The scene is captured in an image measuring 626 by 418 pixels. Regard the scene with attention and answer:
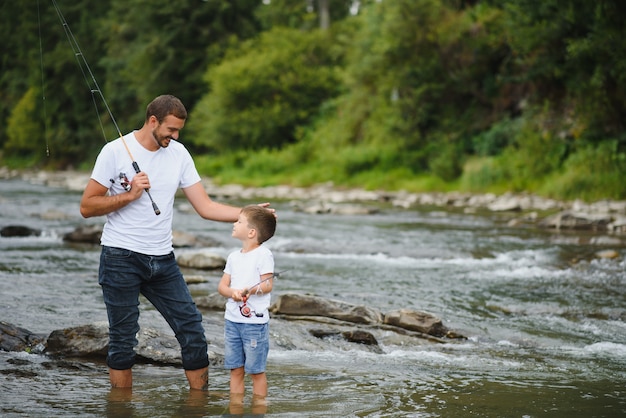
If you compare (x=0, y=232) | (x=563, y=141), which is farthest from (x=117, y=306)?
(x=563, y=141)

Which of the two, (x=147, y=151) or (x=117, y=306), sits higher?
(x=147, y=151)

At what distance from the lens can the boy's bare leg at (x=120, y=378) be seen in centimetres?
562

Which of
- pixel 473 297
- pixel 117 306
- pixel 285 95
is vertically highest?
pixel 285 95

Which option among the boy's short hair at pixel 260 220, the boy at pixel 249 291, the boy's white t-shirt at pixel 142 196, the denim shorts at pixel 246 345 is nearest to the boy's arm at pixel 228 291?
the boy at pixel 249 291

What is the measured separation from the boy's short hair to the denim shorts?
1.91 feet

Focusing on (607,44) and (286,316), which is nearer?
(286,316)

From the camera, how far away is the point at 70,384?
19.3 feet

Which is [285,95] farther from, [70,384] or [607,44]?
[70,384]

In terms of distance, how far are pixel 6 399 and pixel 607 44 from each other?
2287cm

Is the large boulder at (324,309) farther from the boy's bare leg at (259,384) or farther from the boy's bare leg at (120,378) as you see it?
the boy's bare leg at (120,378)

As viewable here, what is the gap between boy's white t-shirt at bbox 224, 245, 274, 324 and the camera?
17.4ft

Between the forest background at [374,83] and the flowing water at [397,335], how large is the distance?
5.61 meters

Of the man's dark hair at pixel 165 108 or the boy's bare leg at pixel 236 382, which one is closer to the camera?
the man's dark hair at pixel 165 108

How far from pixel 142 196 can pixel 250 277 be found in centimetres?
87
